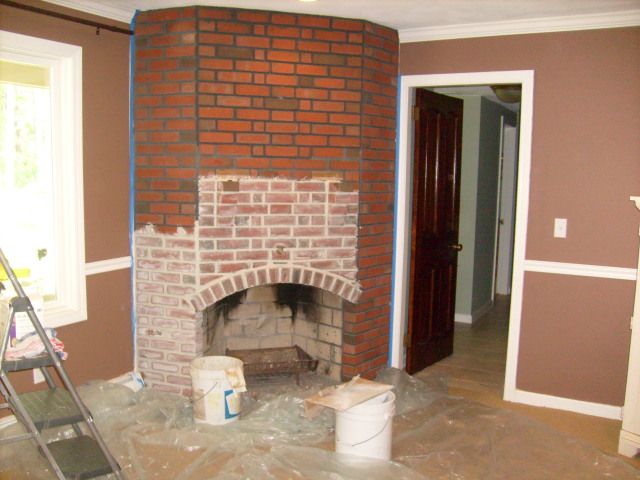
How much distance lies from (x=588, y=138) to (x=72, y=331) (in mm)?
3101

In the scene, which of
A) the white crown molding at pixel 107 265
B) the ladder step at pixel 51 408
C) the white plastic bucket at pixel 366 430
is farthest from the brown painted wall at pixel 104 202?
the white plastic bucket at pixel 366 430

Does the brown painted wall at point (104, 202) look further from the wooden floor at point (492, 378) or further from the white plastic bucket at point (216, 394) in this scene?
the wooden floor at point (492, 378)

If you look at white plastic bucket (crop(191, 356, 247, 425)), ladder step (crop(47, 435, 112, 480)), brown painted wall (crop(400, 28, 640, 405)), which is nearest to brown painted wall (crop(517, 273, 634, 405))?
brown painted wall (crop(400, 28, 640, 405))

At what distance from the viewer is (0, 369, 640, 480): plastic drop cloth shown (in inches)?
109

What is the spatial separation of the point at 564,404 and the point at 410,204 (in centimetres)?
157

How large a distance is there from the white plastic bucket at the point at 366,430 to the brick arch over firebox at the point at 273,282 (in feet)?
3.01

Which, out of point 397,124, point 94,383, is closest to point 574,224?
point 397,124

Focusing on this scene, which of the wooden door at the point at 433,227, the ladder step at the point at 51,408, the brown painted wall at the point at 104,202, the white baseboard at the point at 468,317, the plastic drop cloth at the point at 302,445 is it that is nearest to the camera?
the ladder step at the point at 51,408

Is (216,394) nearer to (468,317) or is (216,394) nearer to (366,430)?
(366,430)

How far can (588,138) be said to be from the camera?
3531 millimetres

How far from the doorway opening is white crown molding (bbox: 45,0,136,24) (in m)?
1.71

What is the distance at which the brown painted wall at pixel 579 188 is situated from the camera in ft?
11.3

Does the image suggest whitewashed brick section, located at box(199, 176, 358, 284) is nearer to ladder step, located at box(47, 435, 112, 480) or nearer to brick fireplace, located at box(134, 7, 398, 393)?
brick fireplace, located at box(134, 7, 398, 393)

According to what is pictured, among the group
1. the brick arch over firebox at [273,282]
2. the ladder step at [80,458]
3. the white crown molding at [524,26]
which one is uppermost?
the white crown molding at [524,26]
